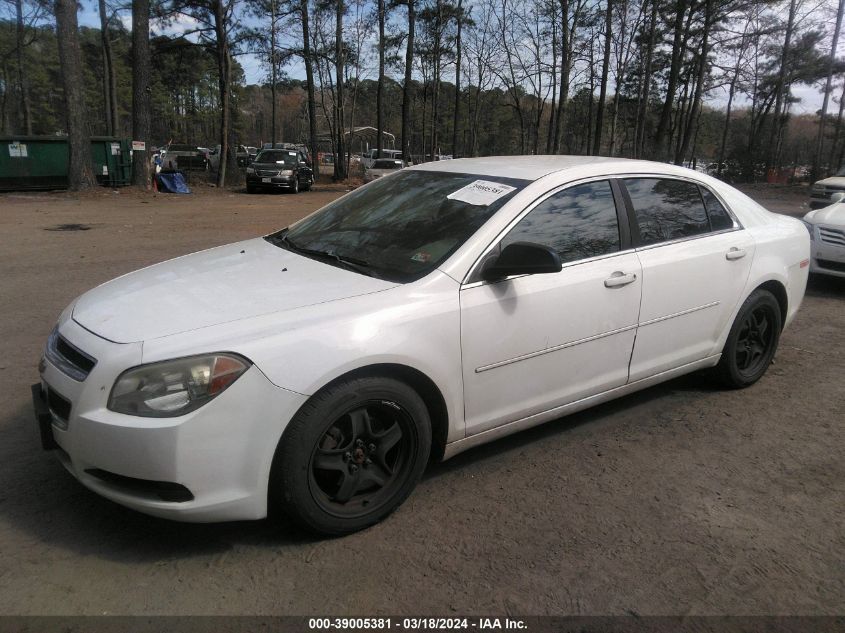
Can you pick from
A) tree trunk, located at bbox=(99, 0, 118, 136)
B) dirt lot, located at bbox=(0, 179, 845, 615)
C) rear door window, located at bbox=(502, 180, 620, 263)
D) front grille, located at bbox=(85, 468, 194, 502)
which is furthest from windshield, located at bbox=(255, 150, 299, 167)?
front grille, located at bbox=(85, 468, 194, 502)

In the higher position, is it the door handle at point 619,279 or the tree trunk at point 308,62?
the tree trunk at point 308,62

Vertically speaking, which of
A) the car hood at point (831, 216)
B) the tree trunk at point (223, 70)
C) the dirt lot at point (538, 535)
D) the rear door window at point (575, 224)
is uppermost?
the tree trunk at point (223, 70)

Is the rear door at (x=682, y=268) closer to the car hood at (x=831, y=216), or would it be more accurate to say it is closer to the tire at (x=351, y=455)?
the tire at (x=351, y=455)

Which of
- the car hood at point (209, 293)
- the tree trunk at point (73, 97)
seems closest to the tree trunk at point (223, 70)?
the tree trunk at point (73, 97)

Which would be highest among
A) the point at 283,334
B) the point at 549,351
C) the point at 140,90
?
the point at 140,90

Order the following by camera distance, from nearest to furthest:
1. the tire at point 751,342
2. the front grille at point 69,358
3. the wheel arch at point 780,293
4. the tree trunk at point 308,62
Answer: the front grille at point 69,358 < the tire at point 751,342 < the wheel arch at point 780,293 < the tree trunk at point 308,62

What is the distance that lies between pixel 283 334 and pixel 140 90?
2120 cm

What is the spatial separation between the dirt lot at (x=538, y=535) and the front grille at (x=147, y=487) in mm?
324

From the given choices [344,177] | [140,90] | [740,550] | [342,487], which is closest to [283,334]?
[342,487]

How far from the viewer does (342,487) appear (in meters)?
2.69

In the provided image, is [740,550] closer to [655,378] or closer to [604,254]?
[655,378]

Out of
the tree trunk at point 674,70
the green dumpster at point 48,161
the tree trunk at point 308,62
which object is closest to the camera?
the green dumpster at point 48,161

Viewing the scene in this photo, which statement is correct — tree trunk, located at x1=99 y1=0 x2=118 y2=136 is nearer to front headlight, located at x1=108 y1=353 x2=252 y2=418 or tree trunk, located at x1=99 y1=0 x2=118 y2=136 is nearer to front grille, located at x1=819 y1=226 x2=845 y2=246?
front grille, located at x1=819 y1=226 x2=845 y2=246

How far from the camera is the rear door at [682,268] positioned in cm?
365
